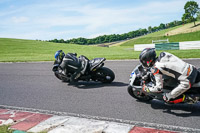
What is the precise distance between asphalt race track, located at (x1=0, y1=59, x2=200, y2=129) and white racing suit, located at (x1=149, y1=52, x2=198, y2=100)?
0.58 metres

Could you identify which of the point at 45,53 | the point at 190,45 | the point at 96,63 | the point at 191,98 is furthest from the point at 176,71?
the point at 45,53

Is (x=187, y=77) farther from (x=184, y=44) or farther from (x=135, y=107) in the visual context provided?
(x=184, y=44)

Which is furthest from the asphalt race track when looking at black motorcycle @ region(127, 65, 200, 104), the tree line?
the tree line

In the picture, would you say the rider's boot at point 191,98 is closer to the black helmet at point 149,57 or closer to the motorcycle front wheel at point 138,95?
the black helmet at point 149,57

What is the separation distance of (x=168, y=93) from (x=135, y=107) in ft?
3.35

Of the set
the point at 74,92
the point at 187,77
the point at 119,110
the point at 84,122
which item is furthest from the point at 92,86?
the point at 187,77

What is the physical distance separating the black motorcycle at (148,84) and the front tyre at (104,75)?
2.32 metres

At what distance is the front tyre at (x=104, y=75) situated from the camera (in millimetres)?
8078

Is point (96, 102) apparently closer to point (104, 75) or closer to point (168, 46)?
point (104, 75)

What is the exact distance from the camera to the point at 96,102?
20.1 ft

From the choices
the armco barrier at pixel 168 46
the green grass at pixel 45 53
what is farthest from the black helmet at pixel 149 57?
the armco barrier at pixel 168 46

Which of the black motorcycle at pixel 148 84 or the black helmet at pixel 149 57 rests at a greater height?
the black helmet at pixel 149 57

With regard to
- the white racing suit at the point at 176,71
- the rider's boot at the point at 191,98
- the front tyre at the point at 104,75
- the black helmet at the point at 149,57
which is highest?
the black helmet at the point at 149,57

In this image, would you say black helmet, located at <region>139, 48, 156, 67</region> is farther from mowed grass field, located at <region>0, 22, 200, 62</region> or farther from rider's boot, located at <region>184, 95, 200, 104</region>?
mowed grass field, located at <region>0, 22, 200, 62</region>
